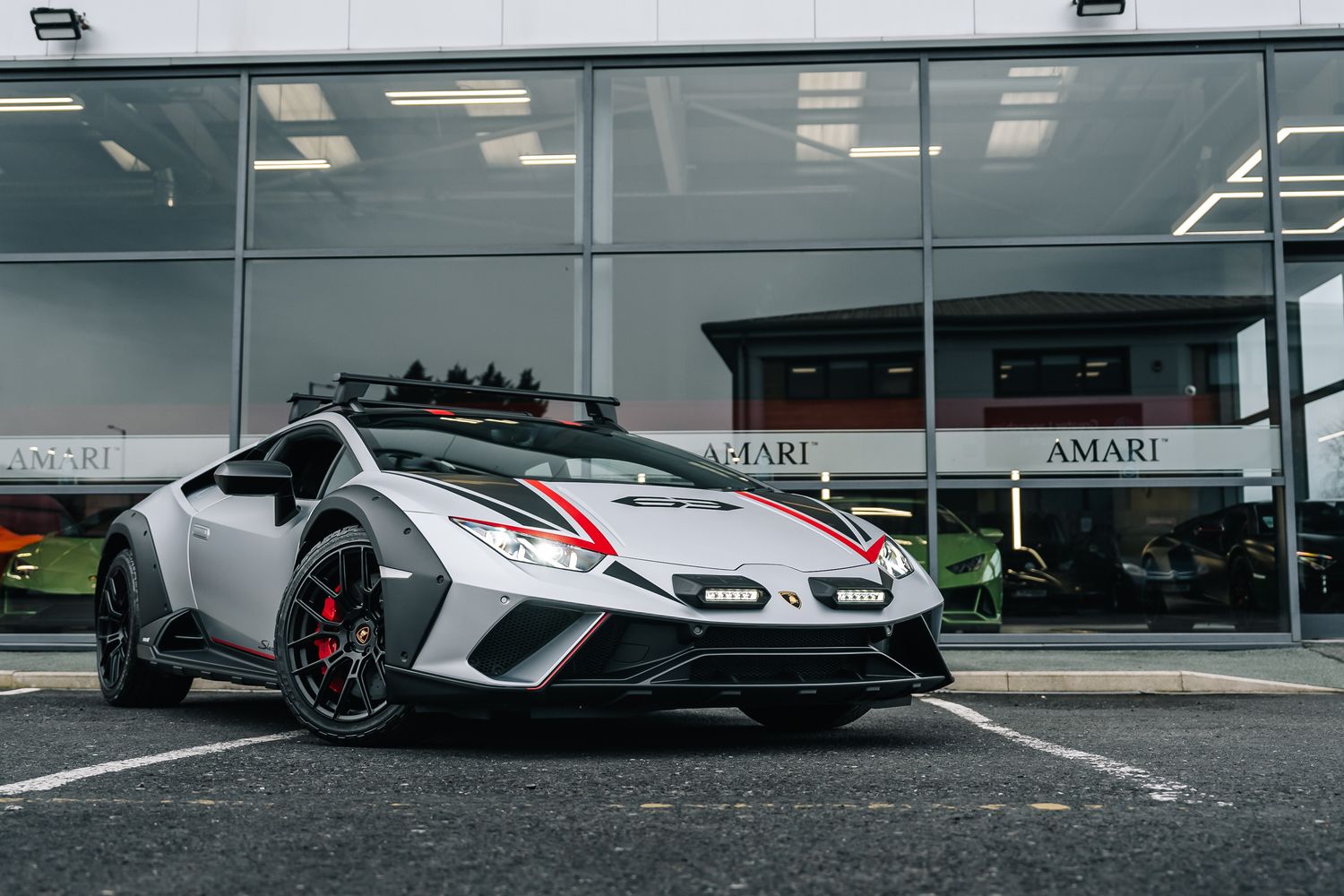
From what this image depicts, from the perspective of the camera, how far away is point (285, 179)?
1097cm

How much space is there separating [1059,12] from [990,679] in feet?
18.6

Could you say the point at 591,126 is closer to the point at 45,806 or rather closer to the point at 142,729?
Result: the point at 142,729

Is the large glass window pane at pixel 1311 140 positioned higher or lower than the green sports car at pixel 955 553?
higher

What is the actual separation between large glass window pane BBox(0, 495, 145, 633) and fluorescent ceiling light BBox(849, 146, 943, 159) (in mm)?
6249

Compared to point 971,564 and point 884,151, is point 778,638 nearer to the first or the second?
point 971,564

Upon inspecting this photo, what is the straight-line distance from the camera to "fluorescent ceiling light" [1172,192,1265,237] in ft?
34.1

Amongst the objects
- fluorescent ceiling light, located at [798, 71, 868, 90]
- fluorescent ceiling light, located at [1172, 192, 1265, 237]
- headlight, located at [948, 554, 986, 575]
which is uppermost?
fluorescent ceiling light, located at [798, 71, 868, 90]

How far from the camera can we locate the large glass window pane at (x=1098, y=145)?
412 inches

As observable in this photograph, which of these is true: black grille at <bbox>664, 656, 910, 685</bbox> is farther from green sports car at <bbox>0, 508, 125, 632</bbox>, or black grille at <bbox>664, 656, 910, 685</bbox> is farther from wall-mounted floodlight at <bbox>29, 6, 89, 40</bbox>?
wall-mounted floodlight at <bbox>29, 6, 89, 40</bbox>

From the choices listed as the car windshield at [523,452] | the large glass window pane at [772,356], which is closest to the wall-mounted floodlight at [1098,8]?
the large glass window pane at [772,356]

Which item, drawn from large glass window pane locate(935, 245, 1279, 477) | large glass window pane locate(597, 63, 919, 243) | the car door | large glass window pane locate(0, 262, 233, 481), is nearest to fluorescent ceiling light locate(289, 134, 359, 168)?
large glass window pane locate(0, 262, 233, 481)

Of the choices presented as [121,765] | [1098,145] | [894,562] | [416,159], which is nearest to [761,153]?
[1098,145]

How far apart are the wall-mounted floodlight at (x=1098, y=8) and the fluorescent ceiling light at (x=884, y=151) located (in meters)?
1.50

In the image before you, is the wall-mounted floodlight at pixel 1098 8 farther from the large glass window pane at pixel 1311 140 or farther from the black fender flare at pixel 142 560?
the black fender flare at pixel 142 560
